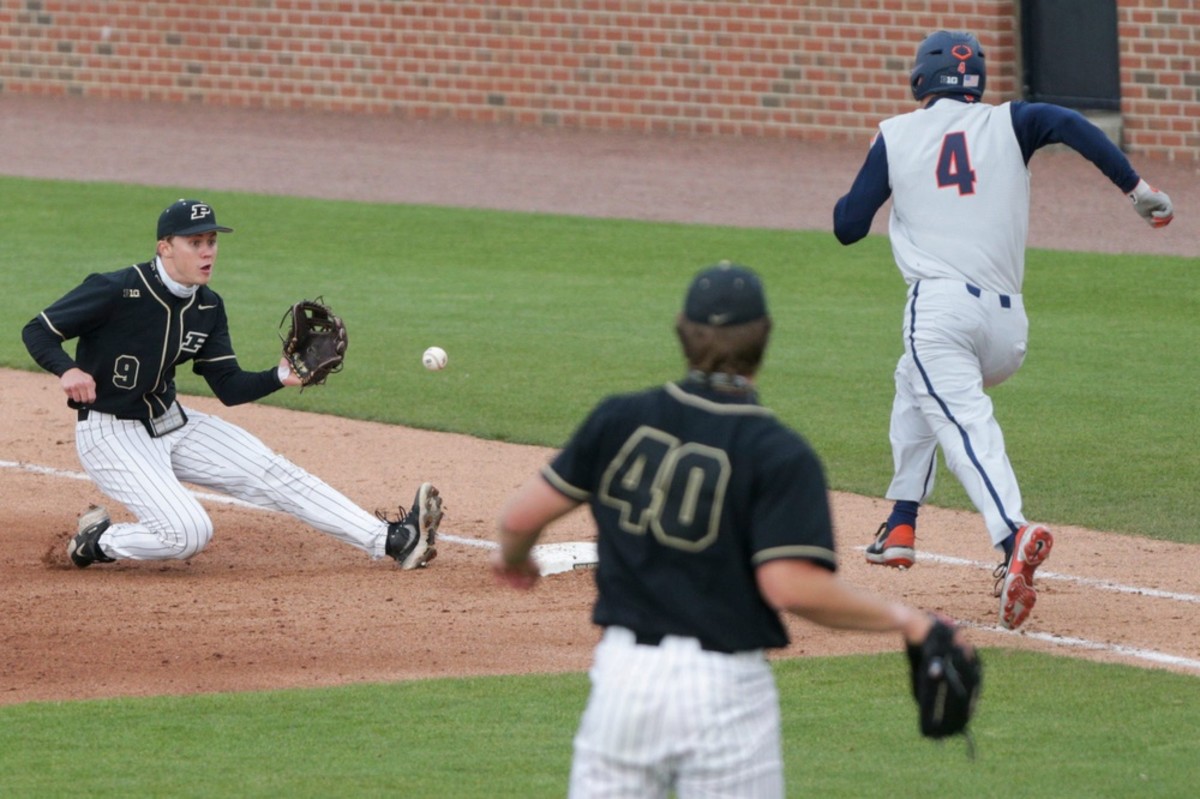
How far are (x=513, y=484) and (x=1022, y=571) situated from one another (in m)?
3.41

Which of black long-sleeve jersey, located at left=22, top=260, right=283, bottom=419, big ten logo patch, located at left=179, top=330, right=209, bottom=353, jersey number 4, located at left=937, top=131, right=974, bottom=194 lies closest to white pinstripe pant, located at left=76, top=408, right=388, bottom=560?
black long-sleeve jersey, located at left=22, top=260, right=283, bottom=419

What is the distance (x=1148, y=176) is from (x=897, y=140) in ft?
36.8

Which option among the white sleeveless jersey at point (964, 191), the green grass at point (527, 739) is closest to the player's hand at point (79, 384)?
the green grass at point (527, 739)

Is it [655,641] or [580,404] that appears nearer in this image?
[655,641]

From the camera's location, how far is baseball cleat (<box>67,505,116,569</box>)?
769 cm

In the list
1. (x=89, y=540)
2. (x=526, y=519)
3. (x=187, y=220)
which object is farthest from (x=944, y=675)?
(x=89, y=540)

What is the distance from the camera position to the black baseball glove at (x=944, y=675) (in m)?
3.53

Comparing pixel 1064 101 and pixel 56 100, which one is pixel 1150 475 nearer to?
pixel 1064 101

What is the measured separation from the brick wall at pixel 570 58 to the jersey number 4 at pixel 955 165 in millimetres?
11969

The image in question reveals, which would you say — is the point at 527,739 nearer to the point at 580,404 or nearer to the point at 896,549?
the point at 896,549

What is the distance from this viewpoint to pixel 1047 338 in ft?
41.0

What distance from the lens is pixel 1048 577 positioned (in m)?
7.53

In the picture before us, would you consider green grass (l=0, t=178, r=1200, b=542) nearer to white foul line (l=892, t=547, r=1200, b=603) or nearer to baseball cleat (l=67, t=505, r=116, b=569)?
white foul line (l=892, t=547, r=1200, b=603)

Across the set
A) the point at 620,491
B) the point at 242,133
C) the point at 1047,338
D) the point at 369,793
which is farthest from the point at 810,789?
the point at 242,133
